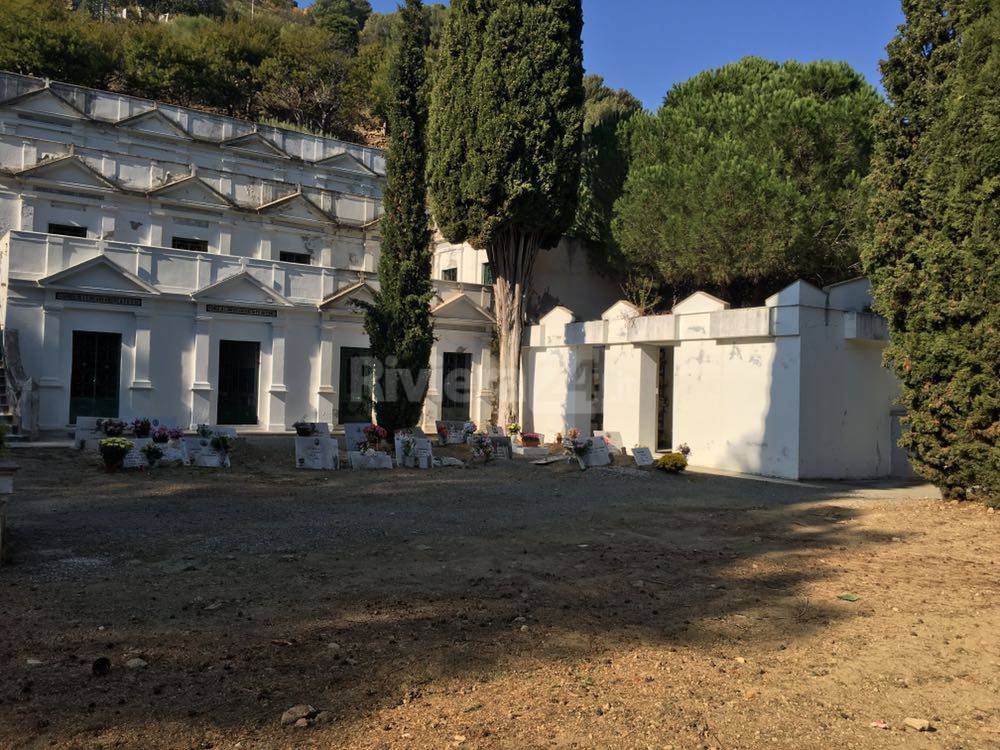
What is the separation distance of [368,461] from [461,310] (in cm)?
982

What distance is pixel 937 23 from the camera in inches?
469

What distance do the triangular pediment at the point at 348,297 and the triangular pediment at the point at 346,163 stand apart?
452 inches

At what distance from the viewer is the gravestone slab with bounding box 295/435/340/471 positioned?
603 inches

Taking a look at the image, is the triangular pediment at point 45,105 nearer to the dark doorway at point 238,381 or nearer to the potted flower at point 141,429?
the dark doorway at point 238,381

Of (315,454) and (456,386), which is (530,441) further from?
(456,386)

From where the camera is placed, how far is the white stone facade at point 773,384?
51.9 ft

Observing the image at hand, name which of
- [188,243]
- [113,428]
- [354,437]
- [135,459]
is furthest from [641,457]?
[188,243]

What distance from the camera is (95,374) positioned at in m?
20.1

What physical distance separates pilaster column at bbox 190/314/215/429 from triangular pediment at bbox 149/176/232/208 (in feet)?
21.3

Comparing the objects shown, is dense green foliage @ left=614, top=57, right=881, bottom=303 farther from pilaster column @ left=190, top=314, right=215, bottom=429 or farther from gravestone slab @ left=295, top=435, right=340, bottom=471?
pilaster column @ left=190, top=314, right=215, bottom=429

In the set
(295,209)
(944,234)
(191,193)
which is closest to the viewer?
(944,234)

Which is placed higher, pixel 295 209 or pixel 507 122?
pixel 507 122

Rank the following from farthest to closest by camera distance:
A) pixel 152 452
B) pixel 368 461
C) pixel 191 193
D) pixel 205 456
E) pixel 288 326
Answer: pixel 191 193
pixel 288 326
pixel 368 461
pixel 205 456
pixel 152 452

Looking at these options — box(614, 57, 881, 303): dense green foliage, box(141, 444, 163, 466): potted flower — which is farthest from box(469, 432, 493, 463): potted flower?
box(614, 57, 881, 303): dense green foliage
